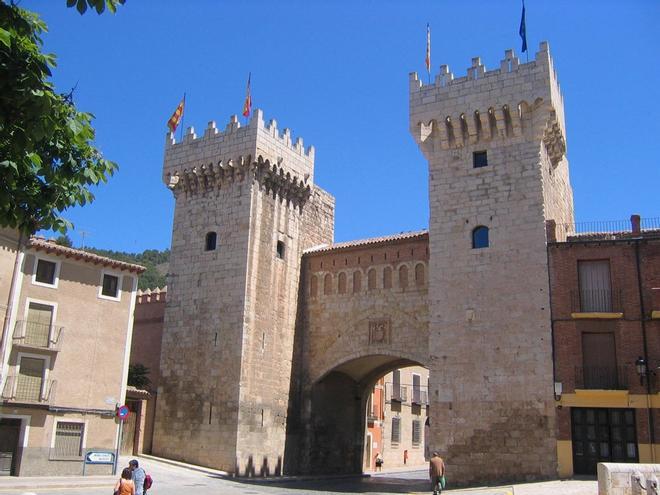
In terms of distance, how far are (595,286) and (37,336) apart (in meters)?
17.7

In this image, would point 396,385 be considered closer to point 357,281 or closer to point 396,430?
point 396,430

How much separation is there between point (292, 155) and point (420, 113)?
675 centimetres

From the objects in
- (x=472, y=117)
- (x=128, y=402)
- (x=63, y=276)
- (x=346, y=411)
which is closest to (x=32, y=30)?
(x=63, y=276)

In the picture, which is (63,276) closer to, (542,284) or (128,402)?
(128,402)

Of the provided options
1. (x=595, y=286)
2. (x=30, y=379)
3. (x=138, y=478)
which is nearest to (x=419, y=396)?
(x=595, y=286)

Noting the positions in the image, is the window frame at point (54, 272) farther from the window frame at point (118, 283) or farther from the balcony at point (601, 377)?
the balcony at point (601, 377)

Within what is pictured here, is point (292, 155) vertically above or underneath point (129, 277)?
above

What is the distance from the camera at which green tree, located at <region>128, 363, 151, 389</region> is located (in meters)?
29.3

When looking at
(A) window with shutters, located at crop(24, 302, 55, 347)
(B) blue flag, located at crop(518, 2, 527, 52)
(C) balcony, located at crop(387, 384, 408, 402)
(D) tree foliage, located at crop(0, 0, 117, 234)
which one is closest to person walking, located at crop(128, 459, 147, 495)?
(D) tree foliage, located at crop(0, 0, 117, 234)

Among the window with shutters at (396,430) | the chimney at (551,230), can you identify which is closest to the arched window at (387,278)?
the chimney at (551,230)

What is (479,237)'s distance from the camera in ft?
80.2

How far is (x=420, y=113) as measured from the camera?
26.2 metres

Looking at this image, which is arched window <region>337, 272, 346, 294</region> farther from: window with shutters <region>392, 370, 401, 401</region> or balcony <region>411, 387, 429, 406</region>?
balcony <region>411, 387, 429, 406</region>

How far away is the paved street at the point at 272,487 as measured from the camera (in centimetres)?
1864
